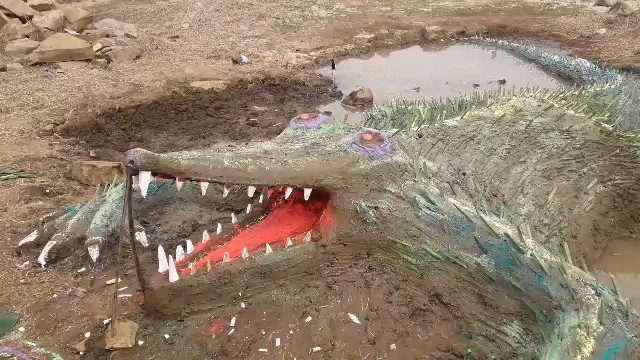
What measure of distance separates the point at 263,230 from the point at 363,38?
21.7 ft

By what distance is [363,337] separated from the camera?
3.26 metres

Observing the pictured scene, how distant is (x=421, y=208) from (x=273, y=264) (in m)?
0.91

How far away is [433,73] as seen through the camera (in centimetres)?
814

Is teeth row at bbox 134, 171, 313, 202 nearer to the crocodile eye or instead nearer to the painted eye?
the crocodile eye

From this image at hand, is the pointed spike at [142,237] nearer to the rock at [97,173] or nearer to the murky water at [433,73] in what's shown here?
the rock at [97,173]

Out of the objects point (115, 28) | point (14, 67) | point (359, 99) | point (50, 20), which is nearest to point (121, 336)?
point (359, 99)

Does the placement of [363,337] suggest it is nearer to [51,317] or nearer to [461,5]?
[51,317]

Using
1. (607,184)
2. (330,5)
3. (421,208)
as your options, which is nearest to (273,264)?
(421,208)

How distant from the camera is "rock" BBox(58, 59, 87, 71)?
24.5 ft

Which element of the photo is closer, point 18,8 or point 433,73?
point 433,73

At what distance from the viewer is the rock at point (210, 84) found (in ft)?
23.6

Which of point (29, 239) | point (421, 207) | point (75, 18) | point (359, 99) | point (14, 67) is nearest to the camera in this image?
point (421, 207)

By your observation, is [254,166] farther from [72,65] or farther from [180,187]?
[72,65]

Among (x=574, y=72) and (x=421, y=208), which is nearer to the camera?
(x=421, y=208)
